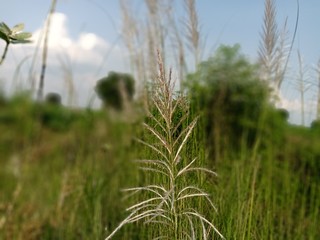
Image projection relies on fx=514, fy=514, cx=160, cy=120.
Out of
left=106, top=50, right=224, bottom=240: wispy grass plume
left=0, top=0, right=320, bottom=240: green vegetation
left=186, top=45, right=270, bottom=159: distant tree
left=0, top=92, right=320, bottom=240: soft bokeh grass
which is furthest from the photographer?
left=186, top=45, right=270, bottom=159: distant tree

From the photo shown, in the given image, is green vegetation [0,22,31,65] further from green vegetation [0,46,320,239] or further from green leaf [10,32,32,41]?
green vegetation [0,46,320,239]

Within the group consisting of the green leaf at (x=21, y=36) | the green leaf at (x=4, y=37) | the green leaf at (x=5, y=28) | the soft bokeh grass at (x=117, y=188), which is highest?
the green leaf at (x=5, y=28)

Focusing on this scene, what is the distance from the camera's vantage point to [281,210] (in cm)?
143

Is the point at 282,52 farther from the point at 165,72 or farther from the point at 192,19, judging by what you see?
the point at 165,72

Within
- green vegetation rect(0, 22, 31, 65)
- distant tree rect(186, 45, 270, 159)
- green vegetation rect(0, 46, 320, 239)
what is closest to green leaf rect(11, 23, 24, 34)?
green vegetation rect(0, 22, 31, 65)

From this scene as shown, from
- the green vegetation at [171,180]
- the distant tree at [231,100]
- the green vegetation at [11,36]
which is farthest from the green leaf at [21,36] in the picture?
the distant tree at [231,100]

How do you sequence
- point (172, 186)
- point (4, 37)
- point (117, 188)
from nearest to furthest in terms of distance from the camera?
point (172, 186) → point (4, 37) → point (117, 188)

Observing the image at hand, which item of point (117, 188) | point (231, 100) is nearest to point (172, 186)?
point (117, 188)

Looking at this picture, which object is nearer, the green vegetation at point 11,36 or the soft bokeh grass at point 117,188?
the green vegetation at point 11,36

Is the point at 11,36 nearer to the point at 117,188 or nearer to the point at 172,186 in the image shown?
the point at 172,186

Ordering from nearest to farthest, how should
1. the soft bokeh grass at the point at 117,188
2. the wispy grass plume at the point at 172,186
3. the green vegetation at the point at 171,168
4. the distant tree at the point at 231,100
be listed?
the wispy grass plume at the point at 172,186
the green vegetation at the point at 171,168
the soft bokeh grass at the point at 117,188
the distant tree at the point at 231,100

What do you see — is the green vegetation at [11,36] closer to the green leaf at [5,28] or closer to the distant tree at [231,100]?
the green leaf at [5,28]

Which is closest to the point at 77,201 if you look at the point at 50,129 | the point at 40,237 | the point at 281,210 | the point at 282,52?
the point at 40,237

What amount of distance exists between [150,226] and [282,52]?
15.6 inches
